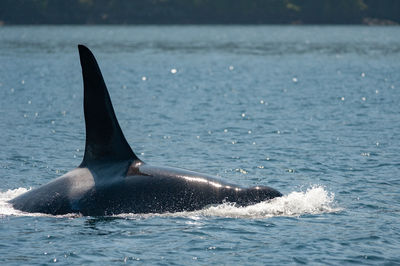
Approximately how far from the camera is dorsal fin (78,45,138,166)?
55.4ft

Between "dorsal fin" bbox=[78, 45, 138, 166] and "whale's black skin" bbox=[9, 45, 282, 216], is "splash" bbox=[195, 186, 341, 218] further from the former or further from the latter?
"dorsal fin" bbox=[78, 45, 138, 166]

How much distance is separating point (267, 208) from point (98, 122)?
440 centimetres

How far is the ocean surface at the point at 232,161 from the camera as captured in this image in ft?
53.0

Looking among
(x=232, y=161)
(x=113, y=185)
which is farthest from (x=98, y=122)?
(x=232, y=161)

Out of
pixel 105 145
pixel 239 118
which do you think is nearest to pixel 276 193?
pixel 105 145

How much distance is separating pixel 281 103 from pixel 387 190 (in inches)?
1117

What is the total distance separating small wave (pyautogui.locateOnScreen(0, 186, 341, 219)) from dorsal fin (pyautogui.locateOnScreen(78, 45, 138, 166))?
1.42 metres

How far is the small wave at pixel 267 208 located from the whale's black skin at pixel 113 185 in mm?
141

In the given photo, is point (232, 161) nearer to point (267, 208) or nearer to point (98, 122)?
point (267, 208)

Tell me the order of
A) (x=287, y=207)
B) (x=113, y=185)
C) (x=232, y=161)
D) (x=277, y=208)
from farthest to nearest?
(x=232, y=161), (x=287, y=207), (x=277, y=208), (x=113, y=185)

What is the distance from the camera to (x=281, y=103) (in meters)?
50.4

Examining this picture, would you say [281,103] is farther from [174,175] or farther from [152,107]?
[174,175]

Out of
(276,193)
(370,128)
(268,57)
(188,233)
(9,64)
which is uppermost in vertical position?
(268,57)

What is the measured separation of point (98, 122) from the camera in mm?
17234
